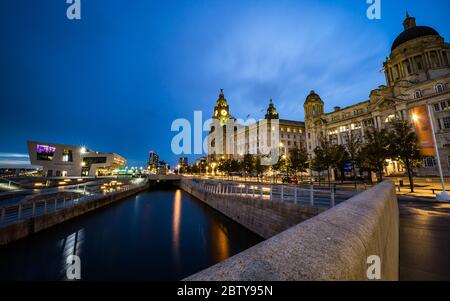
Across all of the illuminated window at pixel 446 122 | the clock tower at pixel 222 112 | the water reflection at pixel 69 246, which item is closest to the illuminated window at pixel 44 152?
the water reflection at pixel 69 246

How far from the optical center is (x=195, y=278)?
142 cm

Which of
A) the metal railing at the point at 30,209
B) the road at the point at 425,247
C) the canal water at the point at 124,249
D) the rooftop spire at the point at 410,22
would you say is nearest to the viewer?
the road at the point at 425,247

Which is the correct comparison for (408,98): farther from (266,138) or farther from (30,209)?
(30,209)

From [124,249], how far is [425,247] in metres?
18.3

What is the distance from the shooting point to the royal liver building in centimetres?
4462

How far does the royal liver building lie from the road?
1771 inches

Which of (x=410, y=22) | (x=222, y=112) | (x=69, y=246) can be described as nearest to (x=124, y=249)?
(x=69, y=246)

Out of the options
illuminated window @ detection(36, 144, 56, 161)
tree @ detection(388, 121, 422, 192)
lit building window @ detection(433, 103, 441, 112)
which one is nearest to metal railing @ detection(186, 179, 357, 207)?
tree @ detection(388, 121, 422, 192)

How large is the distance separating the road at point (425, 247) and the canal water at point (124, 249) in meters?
9.93

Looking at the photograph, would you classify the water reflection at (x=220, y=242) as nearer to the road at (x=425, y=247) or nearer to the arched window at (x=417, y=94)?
the road at (x=425, y=247)

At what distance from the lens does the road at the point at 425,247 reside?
536 cm
